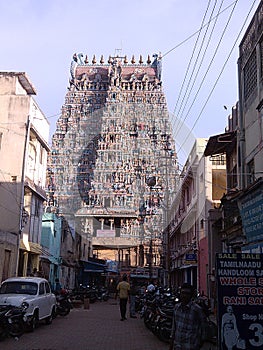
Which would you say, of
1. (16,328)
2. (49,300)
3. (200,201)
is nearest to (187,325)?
(16,328)

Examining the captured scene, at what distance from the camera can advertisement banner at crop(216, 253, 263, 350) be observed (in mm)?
5355

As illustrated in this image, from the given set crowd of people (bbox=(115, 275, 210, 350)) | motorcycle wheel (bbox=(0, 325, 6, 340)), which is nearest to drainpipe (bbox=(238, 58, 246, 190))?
motorcycle wheel (bbox=(0, 325, 6, 340))

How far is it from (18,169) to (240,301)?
17.3 meters

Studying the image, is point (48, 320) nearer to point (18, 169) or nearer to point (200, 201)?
point (18, 169)

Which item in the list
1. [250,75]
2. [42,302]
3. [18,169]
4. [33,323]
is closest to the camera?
[33,323]

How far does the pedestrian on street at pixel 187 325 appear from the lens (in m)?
4.96

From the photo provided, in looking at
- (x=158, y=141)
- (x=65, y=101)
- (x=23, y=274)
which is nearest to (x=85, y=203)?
(x=158, y=141)

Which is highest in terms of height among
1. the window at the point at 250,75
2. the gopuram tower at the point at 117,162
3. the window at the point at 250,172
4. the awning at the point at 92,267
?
the gopuram tower at the point at 117,162

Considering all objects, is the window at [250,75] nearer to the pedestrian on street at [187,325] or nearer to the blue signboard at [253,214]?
the blue signboard at [253,214]

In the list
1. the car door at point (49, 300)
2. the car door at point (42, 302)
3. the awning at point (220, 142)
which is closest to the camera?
the car door at point (42, 302)

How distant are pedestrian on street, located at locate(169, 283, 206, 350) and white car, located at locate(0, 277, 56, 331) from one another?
6.05m

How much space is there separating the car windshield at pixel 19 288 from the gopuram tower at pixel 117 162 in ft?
102

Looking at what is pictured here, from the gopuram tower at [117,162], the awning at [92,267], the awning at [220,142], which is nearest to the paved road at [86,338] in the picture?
the awning at [220,142]

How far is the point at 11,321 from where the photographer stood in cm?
926
